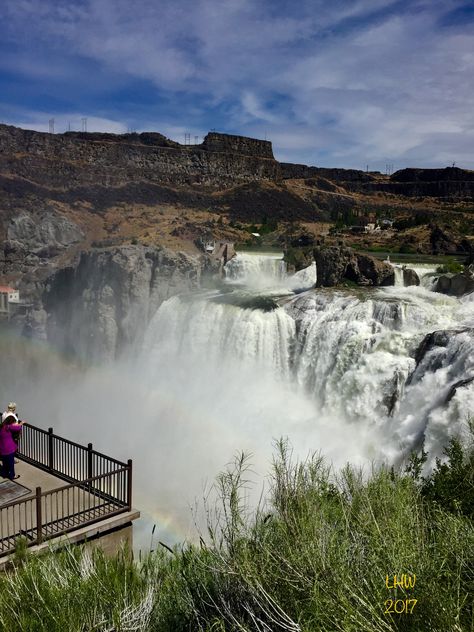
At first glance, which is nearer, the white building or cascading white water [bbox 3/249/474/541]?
cascading white water [bbox 3/249/474/541]

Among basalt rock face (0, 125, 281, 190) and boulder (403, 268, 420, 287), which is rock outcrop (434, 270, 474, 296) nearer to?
boulder (403, 268, 420, 287)

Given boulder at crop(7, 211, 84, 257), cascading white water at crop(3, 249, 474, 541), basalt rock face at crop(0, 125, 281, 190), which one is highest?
basalt rock face at crop(0, 125, 281, 190)

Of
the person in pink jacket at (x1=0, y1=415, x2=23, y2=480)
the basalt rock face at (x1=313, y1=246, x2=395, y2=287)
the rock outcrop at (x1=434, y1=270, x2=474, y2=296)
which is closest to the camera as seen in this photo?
the person in pink jacket at (x1=0, y1=415, x2=23, y2=480)

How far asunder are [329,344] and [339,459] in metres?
5.18

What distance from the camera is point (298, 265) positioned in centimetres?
3688

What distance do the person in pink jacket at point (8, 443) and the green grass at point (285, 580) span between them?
3.54m

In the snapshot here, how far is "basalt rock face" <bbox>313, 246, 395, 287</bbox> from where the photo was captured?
29.4 metres

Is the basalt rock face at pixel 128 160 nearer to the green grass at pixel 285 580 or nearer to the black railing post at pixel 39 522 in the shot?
the black railing post at pixel 39 522

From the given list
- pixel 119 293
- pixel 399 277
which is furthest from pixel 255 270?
pixel 399 277

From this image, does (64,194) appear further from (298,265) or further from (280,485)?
(280,485)

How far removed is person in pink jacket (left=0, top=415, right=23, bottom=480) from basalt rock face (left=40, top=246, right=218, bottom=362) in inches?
840

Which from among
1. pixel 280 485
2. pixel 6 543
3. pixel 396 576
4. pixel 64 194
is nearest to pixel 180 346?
pixel 6 543

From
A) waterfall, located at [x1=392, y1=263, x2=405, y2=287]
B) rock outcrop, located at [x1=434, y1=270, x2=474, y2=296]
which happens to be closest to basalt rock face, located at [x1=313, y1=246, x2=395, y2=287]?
waterfall, located at [x1=392, y1=263, x2=405, y2=287]

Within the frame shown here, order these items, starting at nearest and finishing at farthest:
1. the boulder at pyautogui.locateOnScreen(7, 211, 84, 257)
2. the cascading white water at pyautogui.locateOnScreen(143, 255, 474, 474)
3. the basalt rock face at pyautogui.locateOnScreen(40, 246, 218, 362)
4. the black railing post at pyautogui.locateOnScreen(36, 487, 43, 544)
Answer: the black railing post at pyautogui.locateOnScreen(36, 487, 43, 544), the cascading white water at pyautogui.locateOnScreen(143, 255, 474, 474), the basalt rock face at pyautogui.locateOnScreen(40, 246, 218, 362), the boulder at pyautogui.locateOnScreen(7, 211, 84, 257)
